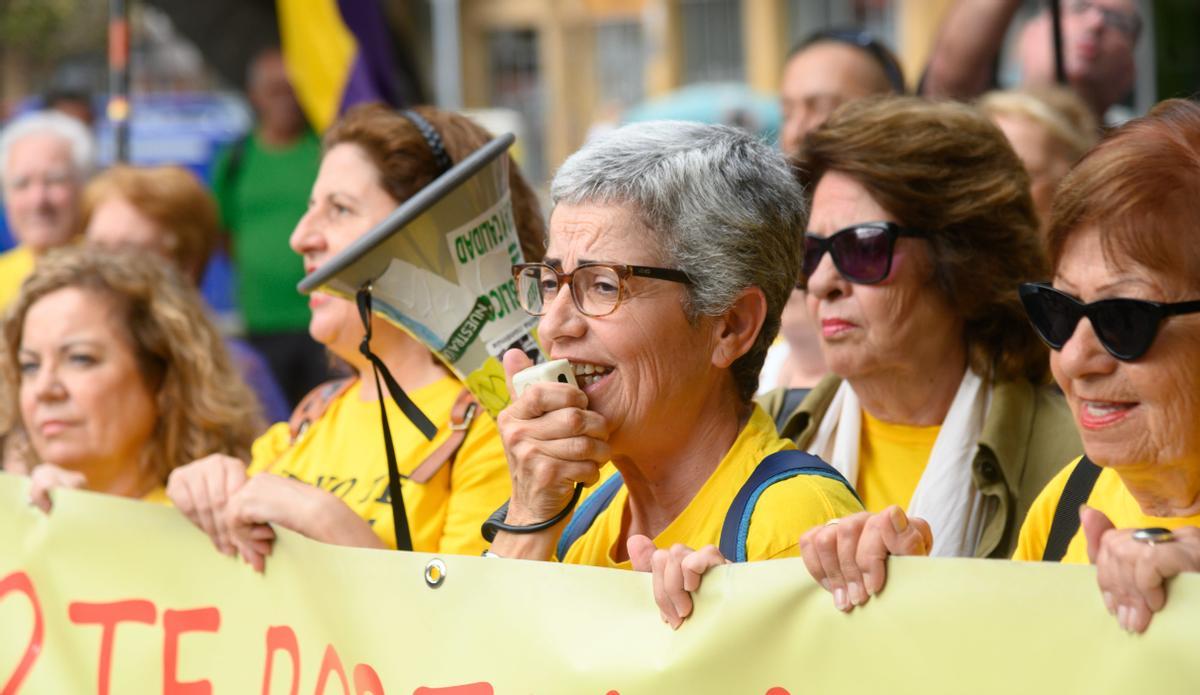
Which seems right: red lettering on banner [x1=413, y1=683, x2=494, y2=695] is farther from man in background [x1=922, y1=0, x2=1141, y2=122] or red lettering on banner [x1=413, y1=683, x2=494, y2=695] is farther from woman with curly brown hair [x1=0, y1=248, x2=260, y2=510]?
man in background [x1=922, y1=0, x2=1141, y2=122]

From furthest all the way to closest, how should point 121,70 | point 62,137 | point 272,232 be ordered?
point 121,70 → point 272,232 → point 62,137

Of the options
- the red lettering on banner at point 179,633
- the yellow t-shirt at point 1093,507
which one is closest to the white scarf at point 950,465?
A: the yellow t-shirt at point 1093,507

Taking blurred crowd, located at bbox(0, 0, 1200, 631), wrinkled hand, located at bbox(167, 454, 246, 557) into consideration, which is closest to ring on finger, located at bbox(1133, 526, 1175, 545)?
blurred crowd, located at bbox(0, 0, 1200, 631)

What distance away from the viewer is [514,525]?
2615 millimetres

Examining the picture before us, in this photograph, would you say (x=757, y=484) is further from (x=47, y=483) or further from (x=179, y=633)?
(x=47, y=483)

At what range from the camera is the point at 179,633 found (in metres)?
3.04

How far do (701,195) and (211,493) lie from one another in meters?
1.09

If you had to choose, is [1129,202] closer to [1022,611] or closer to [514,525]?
[1022,611]

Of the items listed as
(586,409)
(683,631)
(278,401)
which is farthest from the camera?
(278,401)

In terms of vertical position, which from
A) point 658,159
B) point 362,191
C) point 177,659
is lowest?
point 177,659

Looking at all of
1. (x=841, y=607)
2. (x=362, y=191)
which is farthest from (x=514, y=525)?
(x=362, y=191)

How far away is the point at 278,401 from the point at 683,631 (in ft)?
10.7

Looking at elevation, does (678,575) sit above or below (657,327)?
below

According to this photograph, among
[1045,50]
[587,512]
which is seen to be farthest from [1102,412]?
[1045,50]
